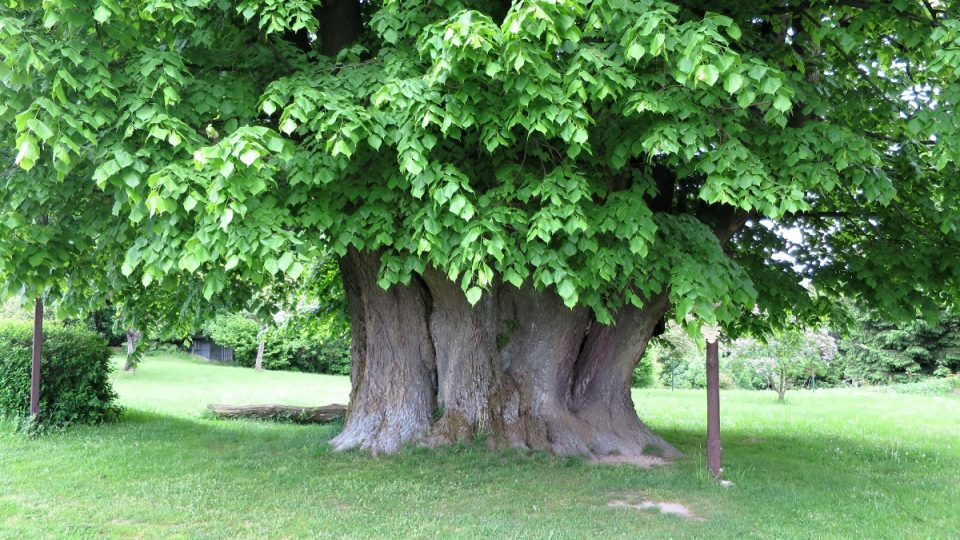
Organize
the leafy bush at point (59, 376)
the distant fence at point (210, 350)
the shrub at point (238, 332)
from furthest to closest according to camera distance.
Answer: the distant fence at point (210, 350), the shrub at point (238, 332), the leafy bush at point (59, 376)

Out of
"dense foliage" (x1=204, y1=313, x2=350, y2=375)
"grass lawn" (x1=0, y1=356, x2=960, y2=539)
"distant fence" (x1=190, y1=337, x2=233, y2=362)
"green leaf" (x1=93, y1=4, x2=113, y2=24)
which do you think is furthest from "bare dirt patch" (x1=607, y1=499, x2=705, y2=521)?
"distant fence" (x1=190, y1=337, x2=233, y2=362)

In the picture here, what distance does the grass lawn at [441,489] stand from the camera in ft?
19.1

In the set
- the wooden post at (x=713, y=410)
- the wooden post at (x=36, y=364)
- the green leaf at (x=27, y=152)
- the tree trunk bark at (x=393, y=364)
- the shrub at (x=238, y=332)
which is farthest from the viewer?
the shrub at (x=238, y=332)

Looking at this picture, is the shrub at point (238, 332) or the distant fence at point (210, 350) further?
the distant fence at point (210, 350)

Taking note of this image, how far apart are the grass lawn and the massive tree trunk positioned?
425 mm

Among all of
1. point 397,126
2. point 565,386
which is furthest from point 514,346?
point 397,126

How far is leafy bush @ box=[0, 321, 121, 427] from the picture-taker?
1073 cm

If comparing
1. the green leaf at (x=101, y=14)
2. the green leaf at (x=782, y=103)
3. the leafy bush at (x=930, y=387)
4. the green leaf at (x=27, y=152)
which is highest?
the green leaf at (x=101, y=14)

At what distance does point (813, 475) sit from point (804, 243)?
2972 mm

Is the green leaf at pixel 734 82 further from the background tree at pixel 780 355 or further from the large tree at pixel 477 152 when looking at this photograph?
the background tree at pixel 780 355

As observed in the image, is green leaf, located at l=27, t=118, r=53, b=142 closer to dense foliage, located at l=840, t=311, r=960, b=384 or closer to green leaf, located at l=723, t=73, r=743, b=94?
green leaf, located at l=723, t=73, r=743, b=94

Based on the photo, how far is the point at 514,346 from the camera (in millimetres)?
8680

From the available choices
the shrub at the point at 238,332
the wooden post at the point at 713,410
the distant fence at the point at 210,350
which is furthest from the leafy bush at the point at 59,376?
the distant fence at the point at 210,350

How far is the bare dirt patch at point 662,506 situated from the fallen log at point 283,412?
24.8ft
